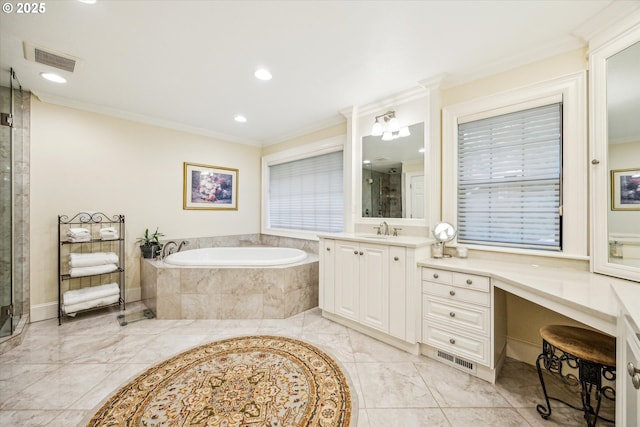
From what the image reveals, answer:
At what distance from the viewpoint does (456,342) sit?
1926 mm

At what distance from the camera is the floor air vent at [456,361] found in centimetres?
189

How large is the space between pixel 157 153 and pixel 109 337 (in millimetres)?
2322

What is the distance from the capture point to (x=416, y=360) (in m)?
2.08

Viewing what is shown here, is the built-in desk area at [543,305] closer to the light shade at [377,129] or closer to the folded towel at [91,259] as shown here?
the light shade at [377,129]

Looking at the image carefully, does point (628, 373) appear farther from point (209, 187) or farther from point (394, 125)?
point (209, 187)

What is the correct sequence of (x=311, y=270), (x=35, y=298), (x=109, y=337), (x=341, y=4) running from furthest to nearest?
(x=311, y=270) < (x=35, y=298) < (x=109, y=337) < (x=341, y=4)

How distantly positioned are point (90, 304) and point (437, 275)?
3.52m

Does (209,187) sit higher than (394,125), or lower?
lower

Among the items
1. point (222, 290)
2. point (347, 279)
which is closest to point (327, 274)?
point (347, 279)

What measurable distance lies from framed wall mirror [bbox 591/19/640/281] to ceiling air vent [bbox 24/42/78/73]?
12.9 ft

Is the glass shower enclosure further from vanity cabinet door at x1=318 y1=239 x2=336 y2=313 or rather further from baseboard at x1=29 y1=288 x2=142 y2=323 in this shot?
vanity cabinet door at x1=318 y1=239 x2=336 y2=313

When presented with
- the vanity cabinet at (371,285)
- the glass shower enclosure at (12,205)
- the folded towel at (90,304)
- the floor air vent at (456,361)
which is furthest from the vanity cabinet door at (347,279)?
the glass shower enclosure at (12,205)

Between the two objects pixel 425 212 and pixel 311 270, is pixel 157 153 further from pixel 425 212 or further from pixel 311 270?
pixel 425 212

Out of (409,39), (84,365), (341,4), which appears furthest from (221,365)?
(409,39)
